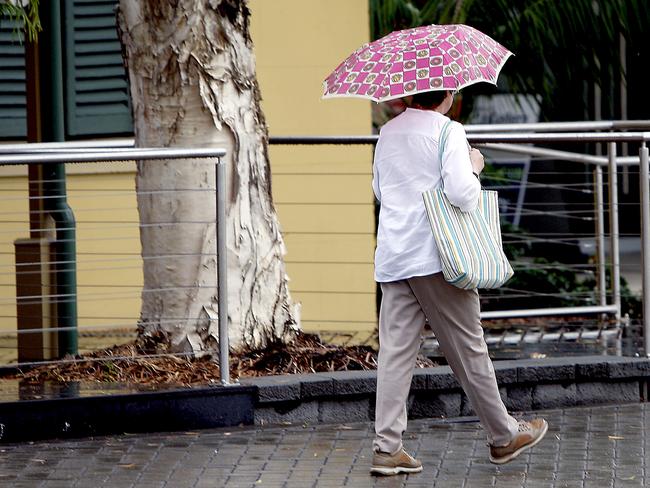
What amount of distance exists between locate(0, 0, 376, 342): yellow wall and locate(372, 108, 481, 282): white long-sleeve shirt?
15.3 feet

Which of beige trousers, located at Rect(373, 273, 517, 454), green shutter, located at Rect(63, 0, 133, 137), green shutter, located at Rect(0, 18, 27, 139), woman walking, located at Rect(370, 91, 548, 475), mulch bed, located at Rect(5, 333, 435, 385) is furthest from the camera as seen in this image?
green shutter, located at Rect(63, 0, 133, 137)

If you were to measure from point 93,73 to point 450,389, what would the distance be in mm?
4701

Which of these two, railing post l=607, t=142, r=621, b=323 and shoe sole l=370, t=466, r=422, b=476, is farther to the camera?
railing post l=607, t=142, r=621, b=323

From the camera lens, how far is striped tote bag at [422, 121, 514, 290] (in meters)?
6.32

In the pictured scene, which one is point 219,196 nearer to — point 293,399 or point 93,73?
point 293,399

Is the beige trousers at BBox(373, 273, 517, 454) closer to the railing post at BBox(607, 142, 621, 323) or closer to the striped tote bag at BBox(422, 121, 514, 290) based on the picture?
the striped tote bag at BBox(422, 121, 514, 290)

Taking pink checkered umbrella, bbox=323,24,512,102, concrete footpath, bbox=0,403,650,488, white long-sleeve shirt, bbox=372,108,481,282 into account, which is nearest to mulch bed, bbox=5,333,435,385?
concrete footpath, bbox=0,403,650,488

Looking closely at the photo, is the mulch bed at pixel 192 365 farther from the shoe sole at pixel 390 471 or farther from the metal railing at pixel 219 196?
the shoe sole at pixel 390 471

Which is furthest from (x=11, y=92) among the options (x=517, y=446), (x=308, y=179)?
(x=517, y=446)

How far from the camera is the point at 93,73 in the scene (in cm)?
1132

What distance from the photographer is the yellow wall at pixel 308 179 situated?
1113 centimetres

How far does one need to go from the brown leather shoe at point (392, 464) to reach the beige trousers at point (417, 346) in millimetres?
32

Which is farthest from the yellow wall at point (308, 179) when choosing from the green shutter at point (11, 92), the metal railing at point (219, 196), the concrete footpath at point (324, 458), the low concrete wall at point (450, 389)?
the concrete footpath at point (324, 458)

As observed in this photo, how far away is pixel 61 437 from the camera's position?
24.2 feet
